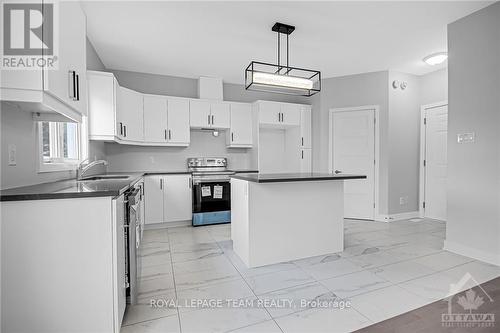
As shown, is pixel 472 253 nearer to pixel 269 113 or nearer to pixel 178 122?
pixel 269 113

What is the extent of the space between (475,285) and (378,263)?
0.75m

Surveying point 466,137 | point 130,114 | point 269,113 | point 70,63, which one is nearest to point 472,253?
point 466,137

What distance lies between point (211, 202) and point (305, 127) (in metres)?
2.34

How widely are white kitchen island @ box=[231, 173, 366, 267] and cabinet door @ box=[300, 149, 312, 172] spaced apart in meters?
1.97

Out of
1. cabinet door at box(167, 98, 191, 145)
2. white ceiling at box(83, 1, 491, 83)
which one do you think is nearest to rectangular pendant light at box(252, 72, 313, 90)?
white ceiling at box(83, 1, 491, 83)

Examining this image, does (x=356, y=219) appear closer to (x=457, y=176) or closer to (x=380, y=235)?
(x=380, y=235)

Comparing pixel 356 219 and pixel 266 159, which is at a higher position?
pixel 266 159

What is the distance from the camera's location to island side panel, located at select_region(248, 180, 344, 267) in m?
2.50

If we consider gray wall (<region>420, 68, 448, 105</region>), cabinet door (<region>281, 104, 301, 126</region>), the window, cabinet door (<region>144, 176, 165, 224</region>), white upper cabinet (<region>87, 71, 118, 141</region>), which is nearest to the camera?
the window

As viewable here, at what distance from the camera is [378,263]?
2.56 meters

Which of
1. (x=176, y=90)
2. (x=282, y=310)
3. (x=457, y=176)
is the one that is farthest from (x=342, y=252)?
(x=176, y=90)

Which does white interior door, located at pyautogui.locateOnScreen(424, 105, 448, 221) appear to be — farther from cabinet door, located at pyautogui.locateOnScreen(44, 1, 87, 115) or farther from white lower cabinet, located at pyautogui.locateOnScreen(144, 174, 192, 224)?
cabinet door, located at pyautogui.locateOnScreen(44, 1, 87, 115)

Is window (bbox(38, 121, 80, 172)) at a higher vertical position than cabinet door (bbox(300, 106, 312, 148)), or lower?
lower

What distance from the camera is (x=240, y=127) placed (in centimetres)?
461
